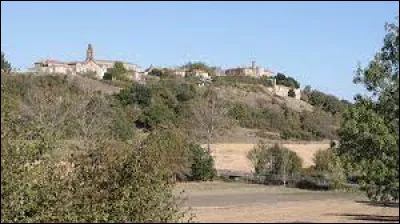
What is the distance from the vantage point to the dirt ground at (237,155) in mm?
77062

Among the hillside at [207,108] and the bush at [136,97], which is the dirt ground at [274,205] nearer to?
the hillside at [207,108]

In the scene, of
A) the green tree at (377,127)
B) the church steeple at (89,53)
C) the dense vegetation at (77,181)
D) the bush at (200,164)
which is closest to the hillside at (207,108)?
the bush at (200,164)

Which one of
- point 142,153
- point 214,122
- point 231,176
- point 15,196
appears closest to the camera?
point 15,196

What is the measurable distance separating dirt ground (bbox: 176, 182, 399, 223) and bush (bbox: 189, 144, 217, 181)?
1.91 metres

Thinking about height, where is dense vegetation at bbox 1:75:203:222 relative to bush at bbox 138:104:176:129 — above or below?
below

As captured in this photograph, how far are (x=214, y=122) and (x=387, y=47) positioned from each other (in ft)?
224

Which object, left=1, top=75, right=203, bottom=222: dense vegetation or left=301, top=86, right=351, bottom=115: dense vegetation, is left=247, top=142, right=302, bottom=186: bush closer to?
left=1, top=75, right=203, bottom=222: dense vegetation

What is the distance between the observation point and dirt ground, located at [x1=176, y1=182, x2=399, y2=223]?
29.8 m

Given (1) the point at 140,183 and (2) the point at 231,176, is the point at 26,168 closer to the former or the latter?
(1) the point at 140,183

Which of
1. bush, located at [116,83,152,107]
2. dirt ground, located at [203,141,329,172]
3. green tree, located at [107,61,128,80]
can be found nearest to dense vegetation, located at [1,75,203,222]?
dirt ground, located at [203,141,329,172]

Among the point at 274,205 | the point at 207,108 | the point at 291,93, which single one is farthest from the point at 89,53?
the point at 274,205

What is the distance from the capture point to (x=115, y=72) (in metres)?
142

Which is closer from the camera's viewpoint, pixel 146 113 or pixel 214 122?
pixel 214 122

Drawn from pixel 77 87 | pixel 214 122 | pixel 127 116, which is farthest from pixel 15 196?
pixel 77 87
